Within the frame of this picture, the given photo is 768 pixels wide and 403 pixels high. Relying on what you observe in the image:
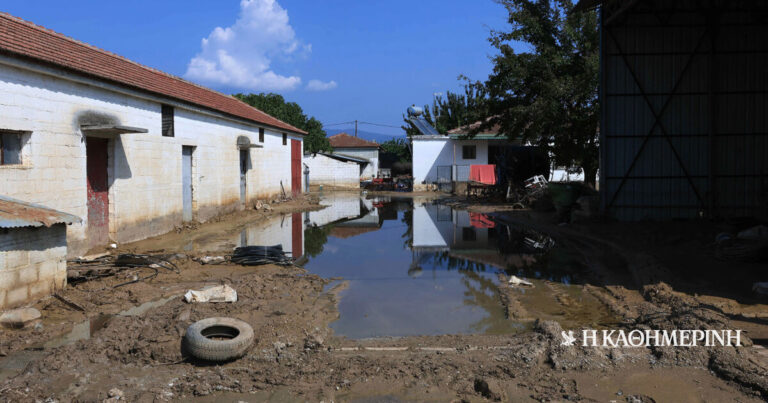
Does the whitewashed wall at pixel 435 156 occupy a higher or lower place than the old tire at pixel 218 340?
higher

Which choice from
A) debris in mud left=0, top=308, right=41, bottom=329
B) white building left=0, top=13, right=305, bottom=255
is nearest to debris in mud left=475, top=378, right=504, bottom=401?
debris in mud left=0, top=308, right=41, bottom=329

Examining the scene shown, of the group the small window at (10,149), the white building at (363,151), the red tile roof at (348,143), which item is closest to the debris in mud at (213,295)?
the small window at (10,149)

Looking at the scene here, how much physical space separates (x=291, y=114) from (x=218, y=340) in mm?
34786

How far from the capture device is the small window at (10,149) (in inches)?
353

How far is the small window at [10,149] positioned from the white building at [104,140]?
0.02m

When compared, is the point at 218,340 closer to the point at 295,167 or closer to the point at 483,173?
the point at 295,167

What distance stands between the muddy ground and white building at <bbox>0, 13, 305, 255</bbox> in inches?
122

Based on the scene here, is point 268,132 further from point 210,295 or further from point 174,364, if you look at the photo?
point 174,364

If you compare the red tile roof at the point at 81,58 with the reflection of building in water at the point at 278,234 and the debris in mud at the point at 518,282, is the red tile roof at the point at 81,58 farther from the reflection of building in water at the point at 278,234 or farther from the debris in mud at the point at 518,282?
the debris in mud at the point at 518,282

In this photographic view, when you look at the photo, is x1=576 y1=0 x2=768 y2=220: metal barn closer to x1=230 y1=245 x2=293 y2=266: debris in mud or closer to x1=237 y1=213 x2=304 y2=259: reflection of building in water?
x1=237 y1=213 x2=304 y2=259: reflection of building in water

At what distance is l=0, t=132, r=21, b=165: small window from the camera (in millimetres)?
8977

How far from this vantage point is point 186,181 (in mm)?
16438

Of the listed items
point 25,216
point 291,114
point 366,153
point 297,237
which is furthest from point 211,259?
point 366,153

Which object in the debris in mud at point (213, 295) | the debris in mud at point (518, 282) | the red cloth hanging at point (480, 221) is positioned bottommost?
the debris in mud at point (518, 282)
